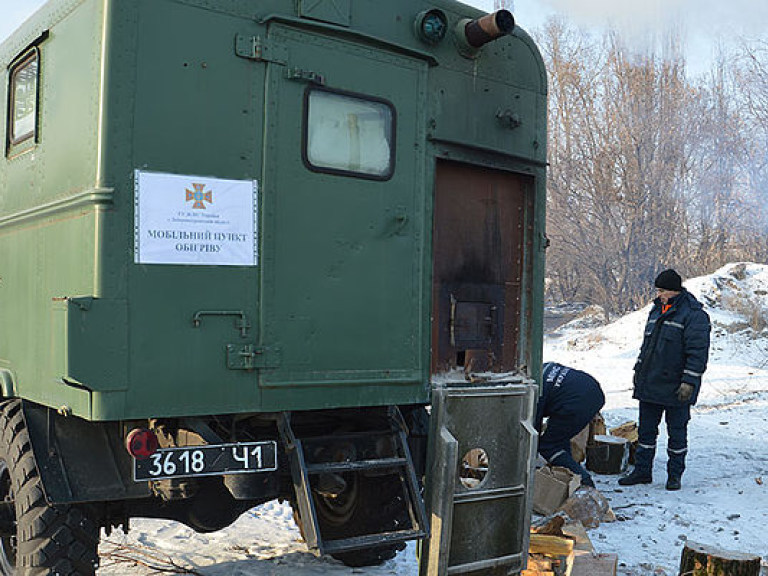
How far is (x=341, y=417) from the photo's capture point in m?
4.44

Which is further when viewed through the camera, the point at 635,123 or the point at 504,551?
the point at 635,123

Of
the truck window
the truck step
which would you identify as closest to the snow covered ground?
the truck step

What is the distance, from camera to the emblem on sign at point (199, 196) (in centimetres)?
372

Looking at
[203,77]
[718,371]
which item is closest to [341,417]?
[203,77]

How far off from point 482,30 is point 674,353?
4.06 metres

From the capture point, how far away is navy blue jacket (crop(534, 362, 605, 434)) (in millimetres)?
6824

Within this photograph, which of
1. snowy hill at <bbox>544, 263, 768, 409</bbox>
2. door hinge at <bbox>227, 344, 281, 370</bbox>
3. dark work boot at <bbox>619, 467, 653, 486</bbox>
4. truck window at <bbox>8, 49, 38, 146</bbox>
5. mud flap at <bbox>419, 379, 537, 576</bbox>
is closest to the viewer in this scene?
door hinge at <bbox>227, 344, 281, 370</bbox>

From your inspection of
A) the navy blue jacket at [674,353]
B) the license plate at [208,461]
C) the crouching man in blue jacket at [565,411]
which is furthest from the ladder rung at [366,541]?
the navy blue jacket at [674,353]

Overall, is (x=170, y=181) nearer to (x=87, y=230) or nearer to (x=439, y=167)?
(x=87, y=230)

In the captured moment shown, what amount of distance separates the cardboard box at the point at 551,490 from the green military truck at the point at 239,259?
61.8 inches

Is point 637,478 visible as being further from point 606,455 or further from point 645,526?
point 645,526

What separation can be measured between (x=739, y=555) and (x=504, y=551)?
1285 mm

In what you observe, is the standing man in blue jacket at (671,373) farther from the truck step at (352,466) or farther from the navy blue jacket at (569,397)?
the truck step at (352,466)

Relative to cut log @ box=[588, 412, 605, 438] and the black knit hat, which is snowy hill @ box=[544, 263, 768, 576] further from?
the black knit hat
